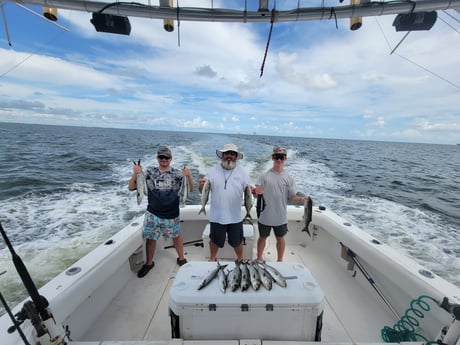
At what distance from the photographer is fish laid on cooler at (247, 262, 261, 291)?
168 cm

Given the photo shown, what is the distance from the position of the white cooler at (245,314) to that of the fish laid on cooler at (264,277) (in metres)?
0.07

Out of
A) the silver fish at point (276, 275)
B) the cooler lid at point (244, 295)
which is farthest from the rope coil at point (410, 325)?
the silver fish at point (276, 275)

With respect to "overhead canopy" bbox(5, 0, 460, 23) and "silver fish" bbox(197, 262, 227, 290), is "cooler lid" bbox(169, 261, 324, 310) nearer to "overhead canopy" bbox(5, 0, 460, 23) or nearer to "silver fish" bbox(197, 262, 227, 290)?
"silver fish" bbox(197, 262, 227, 290)

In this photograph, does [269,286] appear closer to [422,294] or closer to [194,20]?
[422,294]

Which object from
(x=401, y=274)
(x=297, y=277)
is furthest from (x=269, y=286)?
(x=401, y=274)

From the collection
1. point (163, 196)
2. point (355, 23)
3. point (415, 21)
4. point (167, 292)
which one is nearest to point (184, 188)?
point (163, 196)

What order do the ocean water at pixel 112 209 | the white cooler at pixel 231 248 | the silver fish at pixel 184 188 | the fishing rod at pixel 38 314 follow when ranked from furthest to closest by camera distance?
the ocean water at pixel 112 209 → the white cooler at pixel 231 248 → the silver fish at pixel 184 188 → the fishing rod at pixel 38 314

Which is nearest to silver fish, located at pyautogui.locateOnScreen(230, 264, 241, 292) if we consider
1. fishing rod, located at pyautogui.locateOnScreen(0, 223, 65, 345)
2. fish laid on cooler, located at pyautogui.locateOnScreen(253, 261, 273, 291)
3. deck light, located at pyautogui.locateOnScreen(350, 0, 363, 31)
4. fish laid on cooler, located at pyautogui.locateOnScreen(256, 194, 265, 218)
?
fish laid on cooler, located at pyautogui.locateOnScreen(253, 261, 273, 291)

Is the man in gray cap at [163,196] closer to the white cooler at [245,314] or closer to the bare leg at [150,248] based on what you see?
the bare leg at [150,248]

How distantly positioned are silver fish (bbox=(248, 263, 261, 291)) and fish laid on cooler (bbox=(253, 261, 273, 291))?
2 centimetres

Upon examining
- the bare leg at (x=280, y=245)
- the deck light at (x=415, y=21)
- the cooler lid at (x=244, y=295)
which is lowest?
the bare leg at (x=280, y=245)

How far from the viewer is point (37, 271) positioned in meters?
4.48

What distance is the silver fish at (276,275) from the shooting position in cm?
173

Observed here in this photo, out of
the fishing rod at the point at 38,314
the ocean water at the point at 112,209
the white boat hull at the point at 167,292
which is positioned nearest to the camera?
the fishing rod at the point at 38,314
